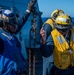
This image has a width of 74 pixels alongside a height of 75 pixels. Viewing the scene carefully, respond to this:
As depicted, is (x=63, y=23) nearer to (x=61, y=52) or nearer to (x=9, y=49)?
(x=61, y=52)

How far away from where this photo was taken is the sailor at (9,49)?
563cm

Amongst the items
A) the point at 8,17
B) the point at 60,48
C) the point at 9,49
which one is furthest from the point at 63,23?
the point at 9,49

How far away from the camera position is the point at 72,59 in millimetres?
6961

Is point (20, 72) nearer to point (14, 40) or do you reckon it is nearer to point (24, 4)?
point (14, 40)

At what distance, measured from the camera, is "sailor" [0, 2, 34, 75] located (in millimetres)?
5633

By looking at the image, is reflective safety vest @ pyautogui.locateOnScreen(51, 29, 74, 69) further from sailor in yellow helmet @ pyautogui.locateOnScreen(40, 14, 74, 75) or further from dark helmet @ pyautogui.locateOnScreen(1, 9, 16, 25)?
dark helmet @ pyautogui.locateOnScreen(1, 9, 16, 25)

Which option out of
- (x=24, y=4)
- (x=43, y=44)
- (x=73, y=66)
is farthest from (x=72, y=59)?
(x=24, y=4)

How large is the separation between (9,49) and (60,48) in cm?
144

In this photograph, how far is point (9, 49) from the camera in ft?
18.7

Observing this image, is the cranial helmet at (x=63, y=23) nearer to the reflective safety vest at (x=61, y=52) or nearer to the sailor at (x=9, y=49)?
the reflective safety vest at (x=61, y=52)

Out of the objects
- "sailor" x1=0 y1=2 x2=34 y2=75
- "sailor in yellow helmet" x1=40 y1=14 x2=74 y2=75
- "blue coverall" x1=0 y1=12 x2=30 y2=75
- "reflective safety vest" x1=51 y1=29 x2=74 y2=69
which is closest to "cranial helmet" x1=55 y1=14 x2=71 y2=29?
"sailor in yellow helmet" x1=40 y1=14 x2=74 y2=75

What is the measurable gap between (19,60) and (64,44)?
136 centimetres

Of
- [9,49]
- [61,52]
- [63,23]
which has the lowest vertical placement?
[61,52]

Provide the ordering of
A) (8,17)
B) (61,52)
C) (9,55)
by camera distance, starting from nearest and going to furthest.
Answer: (9,55)
(8,17)
(61,52)
